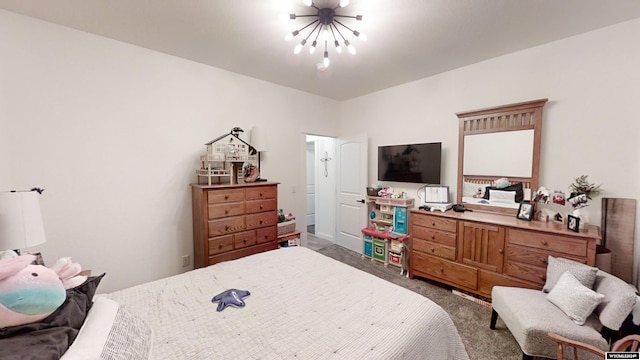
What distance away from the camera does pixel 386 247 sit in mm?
3625

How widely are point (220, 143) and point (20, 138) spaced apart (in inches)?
62.1

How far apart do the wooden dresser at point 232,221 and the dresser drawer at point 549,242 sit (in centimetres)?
261

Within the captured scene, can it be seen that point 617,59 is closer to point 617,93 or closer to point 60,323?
point 617,93

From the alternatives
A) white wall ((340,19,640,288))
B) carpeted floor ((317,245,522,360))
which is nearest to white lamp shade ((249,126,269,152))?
carpeted floor ((317,245,522,360))

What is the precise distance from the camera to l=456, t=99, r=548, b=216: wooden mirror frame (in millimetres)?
2620

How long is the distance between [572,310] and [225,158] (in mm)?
3300

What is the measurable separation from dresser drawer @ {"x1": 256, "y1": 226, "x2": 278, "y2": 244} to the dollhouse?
69 centimetres

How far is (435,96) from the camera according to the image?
3.39 meters

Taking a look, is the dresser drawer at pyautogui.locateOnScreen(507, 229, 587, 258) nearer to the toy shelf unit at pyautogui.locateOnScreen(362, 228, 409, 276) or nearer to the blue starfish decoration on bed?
the toy shelf unit at pyautogui.locateOnScreen(362, 228, 409, 276)

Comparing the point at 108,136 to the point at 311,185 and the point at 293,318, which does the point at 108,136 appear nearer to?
the point at 293,318

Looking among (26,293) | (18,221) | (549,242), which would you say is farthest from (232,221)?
(549,242)

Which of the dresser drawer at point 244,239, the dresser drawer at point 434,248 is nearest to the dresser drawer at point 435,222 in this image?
the dresser drawer at point 434,248

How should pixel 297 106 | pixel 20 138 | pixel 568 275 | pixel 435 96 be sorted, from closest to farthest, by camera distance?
pixel 568 275
pixel 20 138
pixel 435 96
pixel 297 106

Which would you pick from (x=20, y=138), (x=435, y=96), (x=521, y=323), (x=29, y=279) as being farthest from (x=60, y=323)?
(x=435, y=96)
